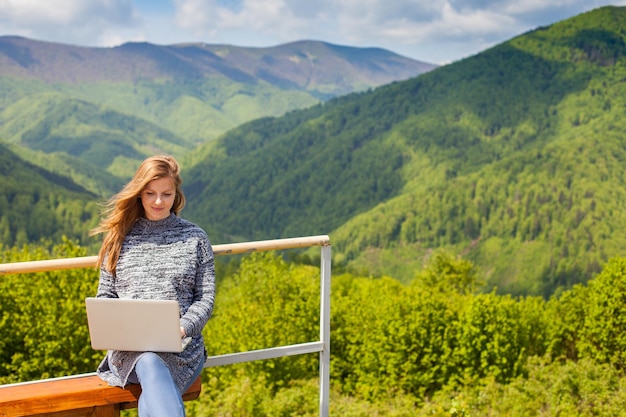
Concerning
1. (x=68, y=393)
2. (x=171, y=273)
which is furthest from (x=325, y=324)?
(x=68, y=393)

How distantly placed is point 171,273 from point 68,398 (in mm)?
768

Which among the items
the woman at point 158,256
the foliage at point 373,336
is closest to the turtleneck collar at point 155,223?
the woman at point 158,256

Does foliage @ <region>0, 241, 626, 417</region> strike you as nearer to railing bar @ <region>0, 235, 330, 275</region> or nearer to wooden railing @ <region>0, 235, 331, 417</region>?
railing bar @ <region>0, 235, 330, 275</region>

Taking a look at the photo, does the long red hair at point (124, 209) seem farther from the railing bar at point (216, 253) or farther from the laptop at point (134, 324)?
the laptop at point (134, 324)

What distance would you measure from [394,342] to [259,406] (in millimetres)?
16189

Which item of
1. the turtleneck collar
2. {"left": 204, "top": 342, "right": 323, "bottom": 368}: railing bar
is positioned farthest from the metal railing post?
the turtleneck collar

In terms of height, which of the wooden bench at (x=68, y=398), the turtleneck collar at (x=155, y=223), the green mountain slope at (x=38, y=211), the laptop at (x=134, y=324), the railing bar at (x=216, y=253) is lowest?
the green mountain slope at (x=38, y=211)

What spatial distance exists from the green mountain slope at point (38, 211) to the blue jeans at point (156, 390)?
125 m

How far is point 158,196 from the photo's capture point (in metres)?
3.36

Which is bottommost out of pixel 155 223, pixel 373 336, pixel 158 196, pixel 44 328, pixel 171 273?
pixel 373 336

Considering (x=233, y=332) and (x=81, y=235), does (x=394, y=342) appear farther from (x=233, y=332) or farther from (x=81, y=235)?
(x=81, y=235)

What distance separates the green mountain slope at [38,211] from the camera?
126 metres

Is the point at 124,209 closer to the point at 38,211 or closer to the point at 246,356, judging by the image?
the point at 246,356

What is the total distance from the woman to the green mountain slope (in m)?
124
